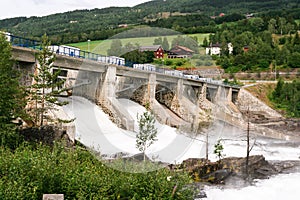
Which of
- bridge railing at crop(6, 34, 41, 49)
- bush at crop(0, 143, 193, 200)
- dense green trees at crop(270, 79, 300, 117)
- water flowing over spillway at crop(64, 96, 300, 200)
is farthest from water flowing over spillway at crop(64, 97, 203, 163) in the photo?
dense green trees at crop(270, 79, 300, 117)

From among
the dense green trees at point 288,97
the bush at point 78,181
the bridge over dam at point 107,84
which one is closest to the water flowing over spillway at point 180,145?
the bridge over dam at point 107,84

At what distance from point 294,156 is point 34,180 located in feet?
76.4

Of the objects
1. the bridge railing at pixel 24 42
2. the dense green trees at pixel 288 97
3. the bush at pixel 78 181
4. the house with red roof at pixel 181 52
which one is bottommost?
the dense green trees at pixel 288 97

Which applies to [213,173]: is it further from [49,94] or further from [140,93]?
[140,93]

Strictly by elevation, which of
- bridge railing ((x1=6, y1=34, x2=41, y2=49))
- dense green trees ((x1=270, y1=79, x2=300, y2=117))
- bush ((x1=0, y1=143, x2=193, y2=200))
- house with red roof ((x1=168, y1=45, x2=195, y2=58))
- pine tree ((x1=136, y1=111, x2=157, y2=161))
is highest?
bridge railing ((x1=6, y1=34, x2=41, y2=49))

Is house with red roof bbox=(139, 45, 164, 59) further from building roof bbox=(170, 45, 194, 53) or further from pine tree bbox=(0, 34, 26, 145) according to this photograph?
pine tree bbox=(0, 34, 26, 145)

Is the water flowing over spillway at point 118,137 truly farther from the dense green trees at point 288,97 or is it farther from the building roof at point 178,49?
the dense green trees at point 288,97

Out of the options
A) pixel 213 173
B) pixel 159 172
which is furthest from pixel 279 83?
pixel 159 172

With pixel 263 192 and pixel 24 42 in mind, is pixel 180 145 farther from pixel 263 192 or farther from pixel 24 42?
pixel 24 42

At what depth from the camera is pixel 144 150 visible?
11.2 m

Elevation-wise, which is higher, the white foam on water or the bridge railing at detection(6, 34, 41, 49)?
the bridge railing at detection(6, 34, 41, 49)

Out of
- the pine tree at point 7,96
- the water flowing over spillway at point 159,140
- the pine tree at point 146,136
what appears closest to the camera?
the water flowing over spillway at point 159,140

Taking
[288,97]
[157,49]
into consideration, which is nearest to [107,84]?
[157,49]

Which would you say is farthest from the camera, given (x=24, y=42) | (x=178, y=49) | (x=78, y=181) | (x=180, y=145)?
(x=24, y=42)
